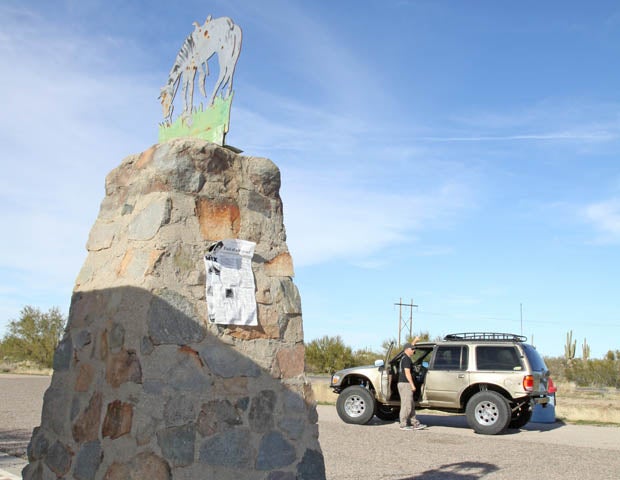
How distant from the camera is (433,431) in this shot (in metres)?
13.1

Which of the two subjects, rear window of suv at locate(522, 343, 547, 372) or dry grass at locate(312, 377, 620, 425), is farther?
dry grass at locate(312, 377, 620, 425)

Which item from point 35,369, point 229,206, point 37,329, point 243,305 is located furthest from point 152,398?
point 35,369

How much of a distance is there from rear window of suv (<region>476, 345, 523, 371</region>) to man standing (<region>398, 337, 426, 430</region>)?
1403 mm

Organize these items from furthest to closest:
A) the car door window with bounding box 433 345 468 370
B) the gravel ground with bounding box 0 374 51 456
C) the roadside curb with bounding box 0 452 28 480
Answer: the car door window with bounding box 433 345 468 370
the gravel ground with bounding box 0 374 51 456
the roadside curb with bounding box 0 452 28 480

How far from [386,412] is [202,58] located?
438 inches

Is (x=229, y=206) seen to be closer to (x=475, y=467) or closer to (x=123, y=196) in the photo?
(x=123, y=196)

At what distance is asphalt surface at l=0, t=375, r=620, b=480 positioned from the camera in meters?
8.67

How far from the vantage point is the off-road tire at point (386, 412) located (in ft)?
48.5

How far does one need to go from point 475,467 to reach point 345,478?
2210 mm

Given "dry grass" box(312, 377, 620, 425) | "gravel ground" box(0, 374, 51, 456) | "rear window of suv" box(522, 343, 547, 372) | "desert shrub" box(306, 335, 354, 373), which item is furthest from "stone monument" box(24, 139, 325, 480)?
"desert shrub" box(306, 335, 354, 373)

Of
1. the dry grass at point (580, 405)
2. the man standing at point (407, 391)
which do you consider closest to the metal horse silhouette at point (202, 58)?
the man standing at point (407, 391)

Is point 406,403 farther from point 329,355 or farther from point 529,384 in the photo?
point 329,355

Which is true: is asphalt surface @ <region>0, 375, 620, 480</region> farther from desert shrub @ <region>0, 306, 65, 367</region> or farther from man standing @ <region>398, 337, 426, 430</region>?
desert shrub @ <region>0, 306, 65, 367</region>

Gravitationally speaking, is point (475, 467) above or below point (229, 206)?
below
